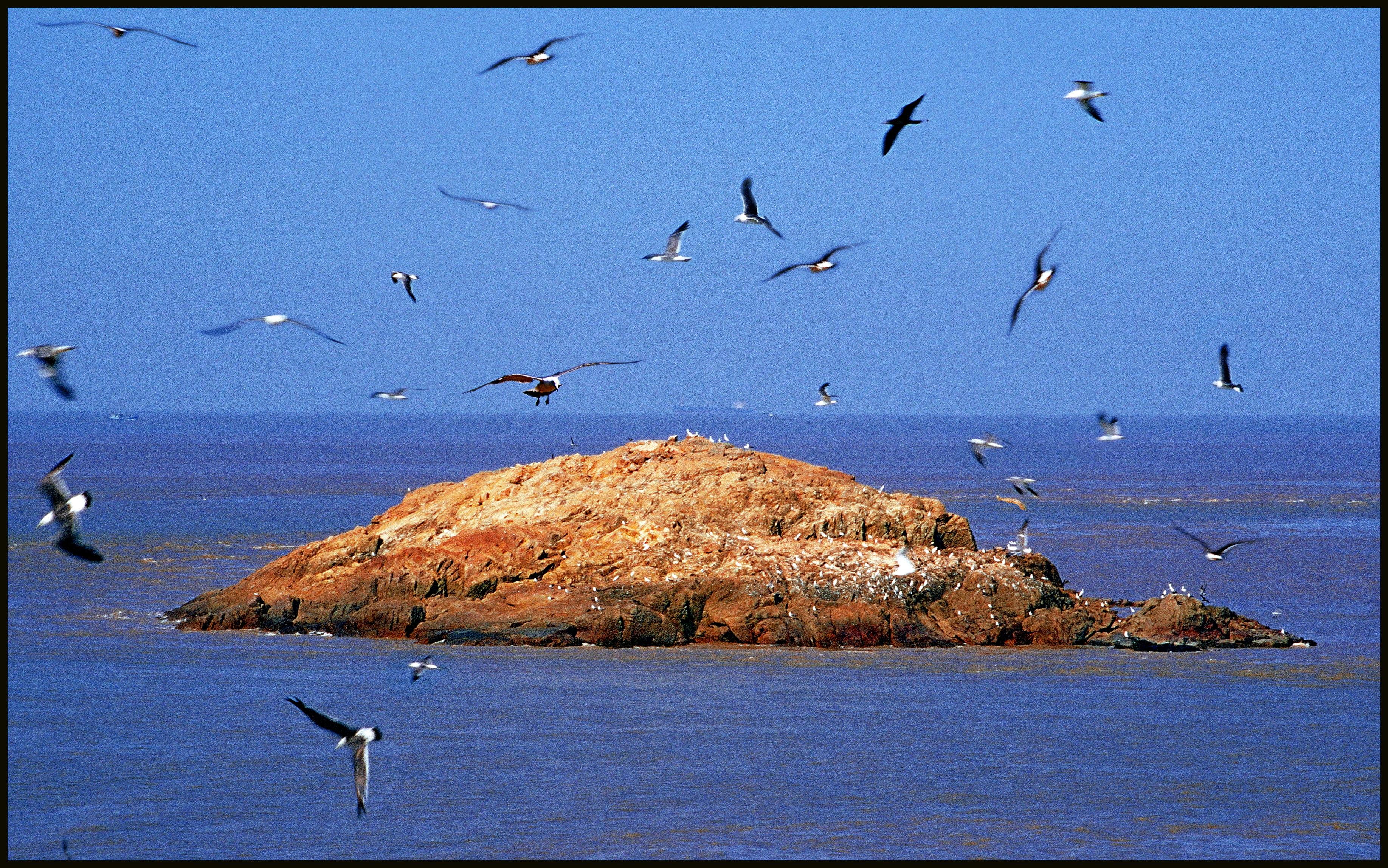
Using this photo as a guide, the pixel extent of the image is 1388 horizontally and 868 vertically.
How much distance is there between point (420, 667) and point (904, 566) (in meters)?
11.5

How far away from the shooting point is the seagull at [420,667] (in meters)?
19.0

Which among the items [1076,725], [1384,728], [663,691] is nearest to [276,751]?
[663,691]

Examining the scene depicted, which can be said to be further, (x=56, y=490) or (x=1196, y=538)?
(x=1196, y=538)

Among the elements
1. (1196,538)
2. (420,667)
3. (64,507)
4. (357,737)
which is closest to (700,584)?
(1196,538)

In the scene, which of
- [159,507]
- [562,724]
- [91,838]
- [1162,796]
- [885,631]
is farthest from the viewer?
[159,507]

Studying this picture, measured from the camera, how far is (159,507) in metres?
64.1

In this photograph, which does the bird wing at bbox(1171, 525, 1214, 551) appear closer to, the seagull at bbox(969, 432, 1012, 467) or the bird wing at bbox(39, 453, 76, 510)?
the seagull at bbox(969, 432, 1012, 467)

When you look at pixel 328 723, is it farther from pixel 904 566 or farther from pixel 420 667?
pixel 904 566

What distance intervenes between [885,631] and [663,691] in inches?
228

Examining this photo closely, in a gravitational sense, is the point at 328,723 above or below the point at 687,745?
above

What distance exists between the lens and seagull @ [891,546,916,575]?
28.6m

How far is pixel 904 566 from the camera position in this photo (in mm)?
28688

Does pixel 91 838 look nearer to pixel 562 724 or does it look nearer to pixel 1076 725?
pixel 562 724

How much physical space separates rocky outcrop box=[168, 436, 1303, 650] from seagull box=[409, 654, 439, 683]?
244 centimetres
